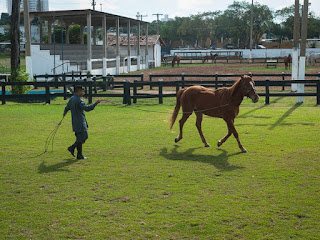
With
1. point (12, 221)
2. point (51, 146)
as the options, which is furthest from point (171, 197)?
point (51, 146)

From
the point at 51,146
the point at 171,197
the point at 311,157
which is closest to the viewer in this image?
the point at 171,197

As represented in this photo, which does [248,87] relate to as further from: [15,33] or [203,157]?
[15,33]

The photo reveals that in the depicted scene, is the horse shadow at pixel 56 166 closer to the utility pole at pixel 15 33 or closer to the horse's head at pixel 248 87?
the horse's head at pixel 248 87

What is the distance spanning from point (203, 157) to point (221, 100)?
1680 millimetres

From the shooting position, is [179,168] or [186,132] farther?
[186,132]

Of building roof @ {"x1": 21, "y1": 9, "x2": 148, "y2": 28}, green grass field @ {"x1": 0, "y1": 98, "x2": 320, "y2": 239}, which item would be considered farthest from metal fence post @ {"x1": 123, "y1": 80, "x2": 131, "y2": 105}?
building roof @ {"x1": 21, "y1": 9, "x2": 148, "y2": 28}

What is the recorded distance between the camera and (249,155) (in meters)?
9.16

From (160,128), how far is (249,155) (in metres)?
4.08

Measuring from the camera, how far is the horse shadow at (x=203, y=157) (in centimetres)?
825

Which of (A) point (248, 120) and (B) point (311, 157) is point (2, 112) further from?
(B) point (311, 157)

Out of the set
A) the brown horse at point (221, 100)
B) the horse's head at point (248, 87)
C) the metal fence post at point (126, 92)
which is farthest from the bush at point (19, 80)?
the horse's head at point (248, 87)

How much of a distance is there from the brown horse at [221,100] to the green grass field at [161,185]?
674 millimetres

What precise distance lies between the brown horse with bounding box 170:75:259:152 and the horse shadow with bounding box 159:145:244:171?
619 millimetres

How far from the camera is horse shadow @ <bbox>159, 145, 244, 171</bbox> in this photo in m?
8.25
